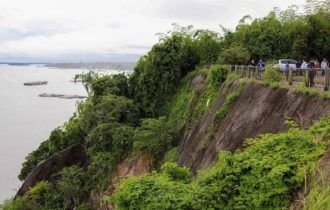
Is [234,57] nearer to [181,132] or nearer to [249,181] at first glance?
[181,132]

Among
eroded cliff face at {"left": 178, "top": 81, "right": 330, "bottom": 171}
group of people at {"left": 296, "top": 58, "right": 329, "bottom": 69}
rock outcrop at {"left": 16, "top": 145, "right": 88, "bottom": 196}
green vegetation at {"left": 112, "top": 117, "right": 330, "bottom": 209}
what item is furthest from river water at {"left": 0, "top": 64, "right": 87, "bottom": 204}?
green vegetation at {"left": 112, "top": 117, "right": 330, "bottom": 209}

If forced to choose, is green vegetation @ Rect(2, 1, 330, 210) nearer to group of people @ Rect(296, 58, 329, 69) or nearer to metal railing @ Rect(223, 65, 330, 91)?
metal railing @ Rect(223, 65, 330, 91)

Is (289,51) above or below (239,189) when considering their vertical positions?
above

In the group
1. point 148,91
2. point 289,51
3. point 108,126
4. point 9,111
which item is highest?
point 289,51

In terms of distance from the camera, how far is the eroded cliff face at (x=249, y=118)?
1263 cm

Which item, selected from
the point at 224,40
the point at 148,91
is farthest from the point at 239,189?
the point at 224,40

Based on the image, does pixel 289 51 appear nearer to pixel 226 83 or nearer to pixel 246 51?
pixel 246 51

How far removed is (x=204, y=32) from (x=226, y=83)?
1552cm

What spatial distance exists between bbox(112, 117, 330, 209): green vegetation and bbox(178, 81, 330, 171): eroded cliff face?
1892 millimetres

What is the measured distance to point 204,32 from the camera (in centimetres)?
3650

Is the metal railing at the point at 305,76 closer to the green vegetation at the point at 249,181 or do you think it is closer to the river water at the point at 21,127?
the green vegetation at the point at 249,181

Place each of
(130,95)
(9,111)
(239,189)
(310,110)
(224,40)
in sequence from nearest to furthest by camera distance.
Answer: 1. (239,189)
2. (310,110)
3. (130,95)
4. (224,40)
5. (9,111)

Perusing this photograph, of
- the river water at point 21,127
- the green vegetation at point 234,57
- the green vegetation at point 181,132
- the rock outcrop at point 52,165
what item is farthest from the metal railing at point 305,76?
the river water at point 21,127

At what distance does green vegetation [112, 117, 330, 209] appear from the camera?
358 inches
